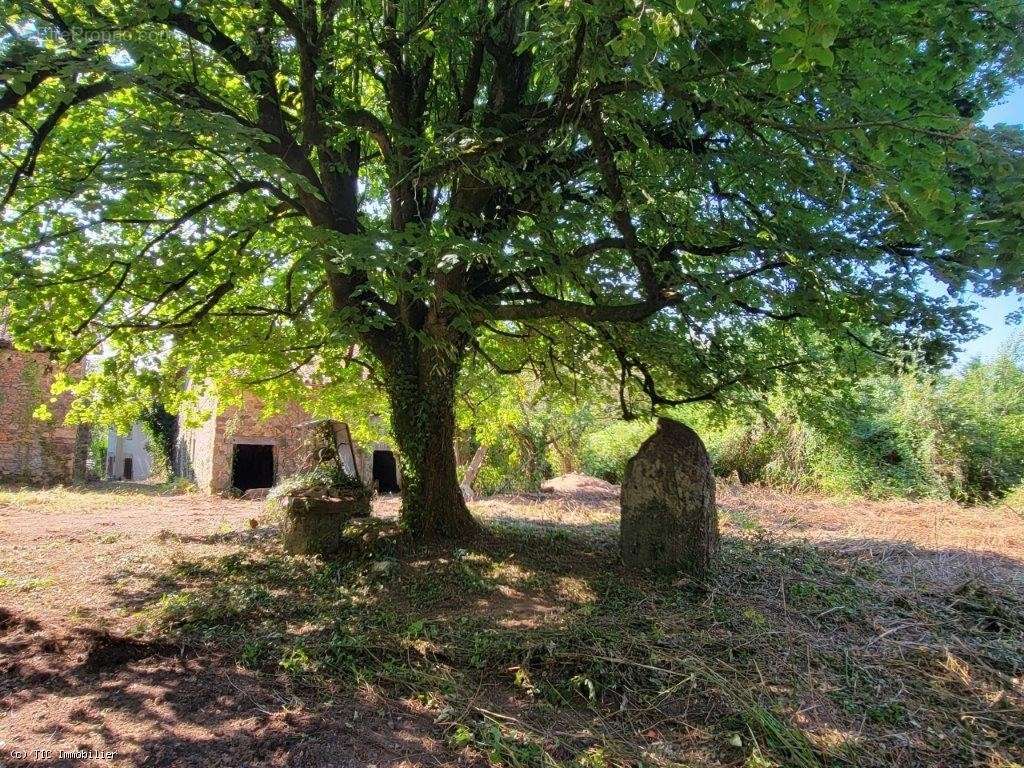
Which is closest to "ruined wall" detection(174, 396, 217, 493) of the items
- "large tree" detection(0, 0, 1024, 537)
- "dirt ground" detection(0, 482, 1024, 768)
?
"dirt ground" detection(0, 482, 1024, 768)

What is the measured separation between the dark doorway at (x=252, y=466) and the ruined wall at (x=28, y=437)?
16.1 feet

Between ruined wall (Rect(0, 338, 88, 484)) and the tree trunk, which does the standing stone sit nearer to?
the tree trunk

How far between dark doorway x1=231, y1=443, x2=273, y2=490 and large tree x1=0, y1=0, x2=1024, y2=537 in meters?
13.4

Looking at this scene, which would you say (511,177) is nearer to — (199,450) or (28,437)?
(199,450)

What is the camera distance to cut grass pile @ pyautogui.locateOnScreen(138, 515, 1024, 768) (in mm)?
3637

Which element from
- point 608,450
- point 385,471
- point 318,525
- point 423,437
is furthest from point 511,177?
point 385,471

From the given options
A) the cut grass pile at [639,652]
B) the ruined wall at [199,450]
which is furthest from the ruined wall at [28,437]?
the cut grass pile at [639,652]

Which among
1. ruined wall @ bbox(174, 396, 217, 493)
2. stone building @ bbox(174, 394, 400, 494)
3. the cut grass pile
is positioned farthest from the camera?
ruined wall @ bbox(174, 396, 217, 493)

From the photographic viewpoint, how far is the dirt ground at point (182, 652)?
331 cm

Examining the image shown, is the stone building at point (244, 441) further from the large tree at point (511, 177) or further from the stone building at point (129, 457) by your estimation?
the stone building at point (129, 457)

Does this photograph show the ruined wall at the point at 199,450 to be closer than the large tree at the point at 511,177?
No

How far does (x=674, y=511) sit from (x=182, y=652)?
4.80 meters

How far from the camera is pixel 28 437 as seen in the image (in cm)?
1759

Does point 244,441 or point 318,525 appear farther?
point 244,441
